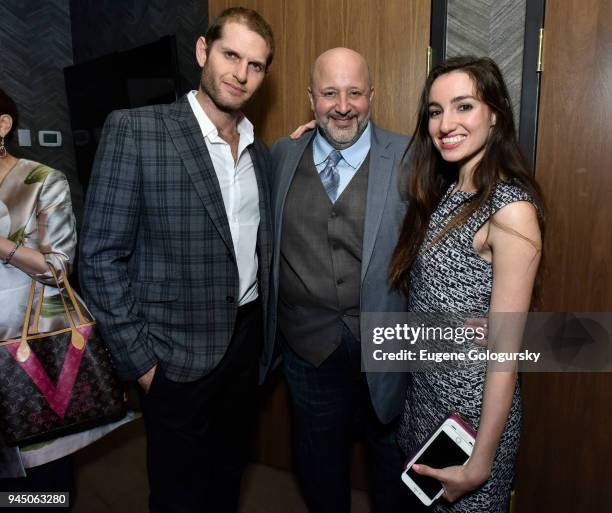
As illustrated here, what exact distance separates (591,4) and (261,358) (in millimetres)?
1604

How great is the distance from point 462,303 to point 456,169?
1.49 ft

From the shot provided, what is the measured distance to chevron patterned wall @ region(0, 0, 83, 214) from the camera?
10.8 feet

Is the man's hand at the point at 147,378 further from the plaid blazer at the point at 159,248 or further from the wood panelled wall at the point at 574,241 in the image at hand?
the wood panelled wall at the point at 574,241

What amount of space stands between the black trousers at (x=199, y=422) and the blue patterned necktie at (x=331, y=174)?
1.56 feet

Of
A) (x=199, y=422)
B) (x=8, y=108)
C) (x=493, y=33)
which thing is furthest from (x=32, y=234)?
(x=493, y=33)

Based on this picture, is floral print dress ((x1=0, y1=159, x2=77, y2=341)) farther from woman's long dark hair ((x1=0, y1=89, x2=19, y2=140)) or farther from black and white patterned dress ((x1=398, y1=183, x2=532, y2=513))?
black and white patterned dress ((x1=398, y1=183, x2=532, y2=513))

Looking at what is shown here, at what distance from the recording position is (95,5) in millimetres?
3449

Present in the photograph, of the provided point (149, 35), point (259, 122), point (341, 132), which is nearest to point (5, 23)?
point (149, 35)

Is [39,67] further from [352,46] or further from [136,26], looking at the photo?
[352,46]

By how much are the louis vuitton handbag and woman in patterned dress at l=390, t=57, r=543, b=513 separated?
103 cm

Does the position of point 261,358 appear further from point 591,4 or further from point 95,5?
point 95,5

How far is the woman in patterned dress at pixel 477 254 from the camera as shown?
1051 millimetres

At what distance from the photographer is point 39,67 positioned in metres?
3.49

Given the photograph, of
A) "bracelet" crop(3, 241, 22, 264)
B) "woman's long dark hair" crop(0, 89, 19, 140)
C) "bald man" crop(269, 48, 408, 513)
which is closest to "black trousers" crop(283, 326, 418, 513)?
"bald man" crop(269, 48, 408, 513)
